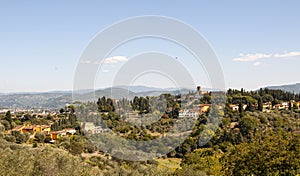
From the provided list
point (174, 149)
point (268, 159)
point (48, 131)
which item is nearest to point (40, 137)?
point (48, 131)

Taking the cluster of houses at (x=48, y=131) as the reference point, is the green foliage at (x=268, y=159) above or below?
above

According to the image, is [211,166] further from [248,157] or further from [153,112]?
[153,112]

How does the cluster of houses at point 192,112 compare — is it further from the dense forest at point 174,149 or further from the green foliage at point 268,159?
the green foliage at point 268,159

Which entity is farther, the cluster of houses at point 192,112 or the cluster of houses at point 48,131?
the cluster of houses at point 192,112

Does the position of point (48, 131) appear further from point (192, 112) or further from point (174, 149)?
point (192, 112)

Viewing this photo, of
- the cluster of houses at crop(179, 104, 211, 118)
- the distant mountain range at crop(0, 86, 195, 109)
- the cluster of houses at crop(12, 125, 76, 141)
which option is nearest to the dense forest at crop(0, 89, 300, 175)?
the cluster of houses at crop(179, 104, 211, 118)

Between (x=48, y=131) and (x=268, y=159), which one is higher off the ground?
(x=268, y=159)

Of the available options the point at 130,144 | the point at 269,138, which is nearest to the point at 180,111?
the point at 130,144

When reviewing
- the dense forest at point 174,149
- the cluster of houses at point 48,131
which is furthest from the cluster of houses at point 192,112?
the cluster of houses at point 48,131

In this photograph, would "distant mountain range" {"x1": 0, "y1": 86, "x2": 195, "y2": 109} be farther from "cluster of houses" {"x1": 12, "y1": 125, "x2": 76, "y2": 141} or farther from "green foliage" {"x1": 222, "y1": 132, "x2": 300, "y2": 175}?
"cluster of houses" {"x1": 12, "y1": 125, "x2": 76, "y2": 141}
